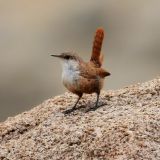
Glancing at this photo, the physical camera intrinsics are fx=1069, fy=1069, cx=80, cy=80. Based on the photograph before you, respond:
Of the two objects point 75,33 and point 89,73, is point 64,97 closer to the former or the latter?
point 89,73

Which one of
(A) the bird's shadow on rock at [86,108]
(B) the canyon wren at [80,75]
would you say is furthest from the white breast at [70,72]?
(A) the bird's shadow on rock at [86,108]

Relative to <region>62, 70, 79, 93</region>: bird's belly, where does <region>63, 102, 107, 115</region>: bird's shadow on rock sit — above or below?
below

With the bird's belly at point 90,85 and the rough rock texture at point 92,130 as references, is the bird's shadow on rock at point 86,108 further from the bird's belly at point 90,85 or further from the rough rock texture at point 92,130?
the bird's belly at point 90,85

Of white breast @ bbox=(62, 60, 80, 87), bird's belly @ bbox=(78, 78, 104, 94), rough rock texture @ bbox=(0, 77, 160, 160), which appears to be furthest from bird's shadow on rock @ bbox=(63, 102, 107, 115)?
white breast @ bbox=(62, 60, 80, 87)

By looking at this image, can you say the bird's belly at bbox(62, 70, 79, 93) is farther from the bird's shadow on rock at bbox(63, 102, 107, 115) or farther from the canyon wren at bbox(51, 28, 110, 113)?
the bird's shadow on rock at bbox(63, 102, 107, 115)

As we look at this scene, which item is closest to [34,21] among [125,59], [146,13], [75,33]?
[75,33]
